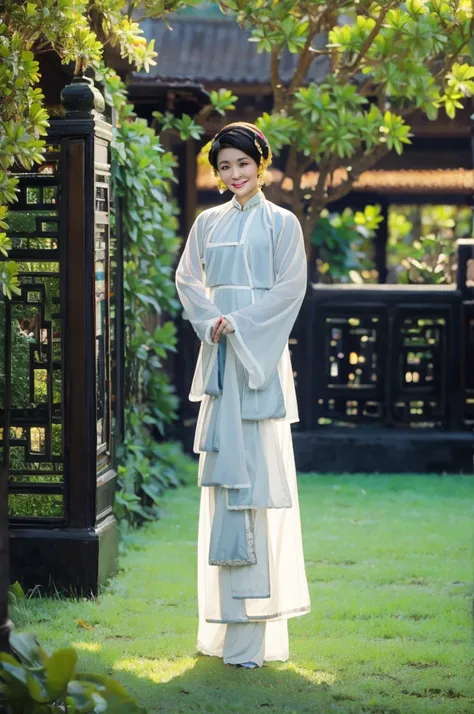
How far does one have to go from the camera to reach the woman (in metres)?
5.11

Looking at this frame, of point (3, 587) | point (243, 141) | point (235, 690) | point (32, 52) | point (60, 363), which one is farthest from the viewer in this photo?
point (60, 363)

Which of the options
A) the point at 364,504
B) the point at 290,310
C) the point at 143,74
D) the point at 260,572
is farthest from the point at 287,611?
the point at 143,74

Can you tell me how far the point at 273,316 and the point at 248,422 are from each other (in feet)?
1.34

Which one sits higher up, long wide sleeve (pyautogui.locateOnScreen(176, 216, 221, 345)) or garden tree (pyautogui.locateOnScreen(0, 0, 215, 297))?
garden tree (pyautogui.locateOnScreen(0, 0, 215, 297))

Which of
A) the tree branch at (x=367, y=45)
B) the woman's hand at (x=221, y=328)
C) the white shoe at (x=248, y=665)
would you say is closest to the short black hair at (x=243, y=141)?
the woman's hand at (x=221, y=328)

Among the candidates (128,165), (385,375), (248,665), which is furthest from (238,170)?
(385,375)

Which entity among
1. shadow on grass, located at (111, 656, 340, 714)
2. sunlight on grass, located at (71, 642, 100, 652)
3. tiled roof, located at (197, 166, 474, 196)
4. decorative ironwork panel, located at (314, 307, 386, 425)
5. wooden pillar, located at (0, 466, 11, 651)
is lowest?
shadow on grass, located at (111, 656, 340, 714)

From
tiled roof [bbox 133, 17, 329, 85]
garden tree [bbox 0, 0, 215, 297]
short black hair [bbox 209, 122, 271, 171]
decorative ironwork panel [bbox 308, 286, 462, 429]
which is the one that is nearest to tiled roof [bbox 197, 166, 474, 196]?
tiled roof [bbox 133, 17, 329, 85]

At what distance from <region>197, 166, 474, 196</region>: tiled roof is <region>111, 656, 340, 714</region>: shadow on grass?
347 inches

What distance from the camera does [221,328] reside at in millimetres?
5109

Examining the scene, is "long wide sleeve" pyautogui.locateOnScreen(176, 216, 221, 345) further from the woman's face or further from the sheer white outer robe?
the woman's face

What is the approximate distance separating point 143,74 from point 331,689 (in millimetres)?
6706

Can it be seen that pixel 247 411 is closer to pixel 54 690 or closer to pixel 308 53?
pixel 54 690

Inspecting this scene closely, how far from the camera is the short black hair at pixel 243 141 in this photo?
16.8 feet
